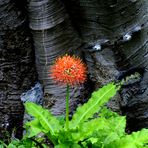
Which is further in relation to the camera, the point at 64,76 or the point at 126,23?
the point at 126,23

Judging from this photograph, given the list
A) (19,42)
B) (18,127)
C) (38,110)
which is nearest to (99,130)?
(38,110)

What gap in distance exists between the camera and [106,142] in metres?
3.19

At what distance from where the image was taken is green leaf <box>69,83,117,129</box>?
328 centimetres

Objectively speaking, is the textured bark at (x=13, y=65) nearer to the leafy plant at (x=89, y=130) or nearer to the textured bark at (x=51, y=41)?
the textured bark at (x=51, y=41)

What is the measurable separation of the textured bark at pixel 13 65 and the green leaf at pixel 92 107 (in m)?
1.09

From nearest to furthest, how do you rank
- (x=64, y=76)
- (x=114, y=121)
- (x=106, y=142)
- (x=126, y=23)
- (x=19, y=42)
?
(x=64, y=76)
(x=106, y=142)
(x=114, y=121)
(x=126, y=23)
(x=19, y=42)

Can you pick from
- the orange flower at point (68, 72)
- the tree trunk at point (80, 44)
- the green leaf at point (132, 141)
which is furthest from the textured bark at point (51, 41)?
the green leaf at point (132, 141)

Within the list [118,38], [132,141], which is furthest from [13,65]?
[132,141]

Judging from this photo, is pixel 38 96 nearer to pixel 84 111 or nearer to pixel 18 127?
pixel 18 127

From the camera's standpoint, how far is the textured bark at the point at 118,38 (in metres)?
3.82

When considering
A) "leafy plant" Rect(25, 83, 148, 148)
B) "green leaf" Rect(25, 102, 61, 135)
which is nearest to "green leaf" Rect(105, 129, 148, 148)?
"leafy plant" Rect(25, 83, 148, 148)

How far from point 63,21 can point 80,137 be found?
124cm

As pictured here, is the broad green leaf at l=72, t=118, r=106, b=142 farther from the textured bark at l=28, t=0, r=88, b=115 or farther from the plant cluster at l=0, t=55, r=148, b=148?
the textured bark at l=28, t=0, r=88, b=115

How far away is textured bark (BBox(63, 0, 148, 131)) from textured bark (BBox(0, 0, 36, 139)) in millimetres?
480
